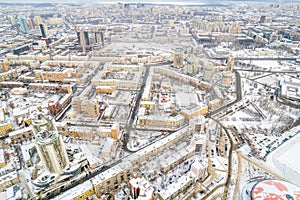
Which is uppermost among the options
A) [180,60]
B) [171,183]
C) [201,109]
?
[180,60]

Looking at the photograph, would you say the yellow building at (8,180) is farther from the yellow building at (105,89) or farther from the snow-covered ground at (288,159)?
the snow-covered ground at (288,159)

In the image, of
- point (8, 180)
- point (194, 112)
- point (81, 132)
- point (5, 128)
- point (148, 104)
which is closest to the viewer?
point (8, 180)

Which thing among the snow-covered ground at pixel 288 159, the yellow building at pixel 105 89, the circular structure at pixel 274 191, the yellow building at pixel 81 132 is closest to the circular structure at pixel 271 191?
the circular structure at pixel 274 191

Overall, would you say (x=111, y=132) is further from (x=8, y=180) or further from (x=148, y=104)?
(x=8, y=180)

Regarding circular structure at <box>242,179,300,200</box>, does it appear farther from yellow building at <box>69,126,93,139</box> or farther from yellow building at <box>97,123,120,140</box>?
yellow building at <box>69,126,93,139</box>

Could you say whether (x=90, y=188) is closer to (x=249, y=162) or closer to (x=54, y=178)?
(x=54, y=178)

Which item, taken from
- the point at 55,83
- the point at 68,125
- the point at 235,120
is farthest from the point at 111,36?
the point at 235,120

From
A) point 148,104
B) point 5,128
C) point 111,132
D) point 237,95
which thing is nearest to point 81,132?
point 111,132

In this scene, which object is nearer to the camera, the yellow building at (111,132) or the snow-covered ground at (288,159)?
the snow-covered ground at (288,159)

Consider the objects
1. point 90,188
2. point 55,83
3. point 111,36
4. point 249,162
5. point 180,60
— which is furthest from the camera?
point 111,36
